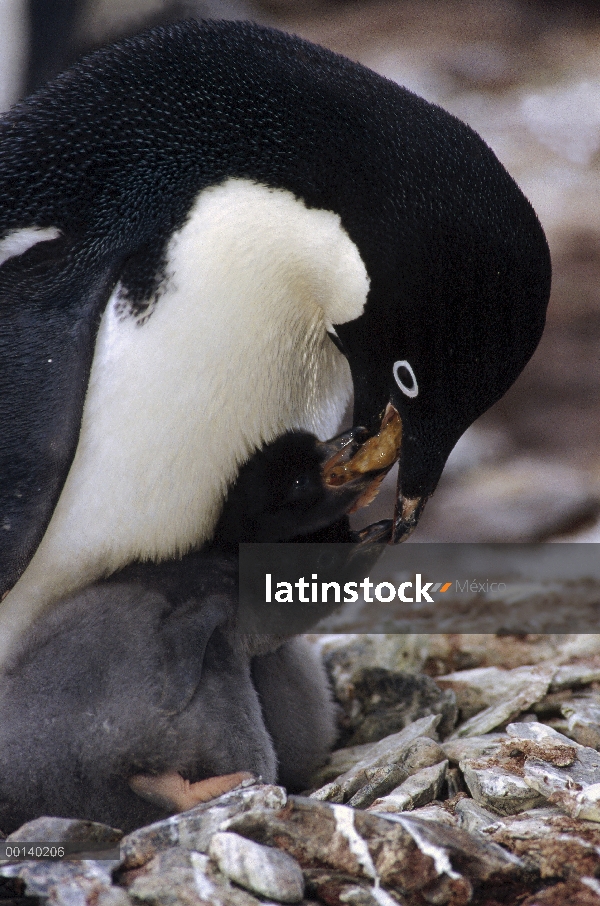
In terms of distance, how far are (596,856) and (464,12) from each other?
1227 mm

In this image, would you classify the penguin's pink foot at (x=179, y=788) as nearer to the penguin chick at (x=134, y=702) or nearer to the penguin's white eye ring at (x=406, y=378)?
the penguin chick at (x=134, y=702)

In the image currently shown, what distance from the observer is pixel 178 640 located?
0.85 m

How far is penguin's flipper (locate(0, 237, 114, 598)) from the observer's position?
0.82m

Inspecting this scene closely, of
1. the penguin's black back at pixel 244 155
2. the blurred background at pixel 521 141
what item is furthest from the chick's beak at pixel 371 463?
the blurred background at pixel 521 141

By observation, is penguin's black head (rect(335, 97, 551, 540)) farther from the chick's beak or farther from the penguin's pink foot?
the penguin's pink foot

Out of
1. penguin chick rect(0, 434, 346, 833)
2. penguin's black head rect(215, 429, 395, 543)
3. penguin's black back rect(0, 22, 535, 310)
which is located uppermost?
penguin's black back rect(0, 22, 535, 310)

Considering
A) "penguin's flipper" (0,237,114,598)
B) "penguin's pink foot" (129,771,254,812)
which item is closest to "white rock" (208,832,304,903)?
"penguin's pink foot" (129,771,254,812)

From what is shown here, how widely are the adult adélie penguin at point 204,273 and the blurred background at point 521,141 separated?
55 centimetres

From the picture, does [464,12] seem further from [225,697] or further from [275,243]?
[225,697]

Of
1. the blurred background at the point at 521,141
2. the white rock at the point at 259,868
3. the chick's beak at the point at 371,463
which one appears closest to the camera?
the white rock at the point at 259,868

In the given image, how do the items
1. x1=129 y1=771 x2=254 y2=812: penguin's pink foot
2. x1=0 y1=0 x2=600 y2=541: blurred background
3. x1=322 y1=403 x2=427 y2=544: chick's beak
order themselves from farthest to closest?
x1=0 y1=0 x2=600 y2=541: blurred background, x1=322 y1=403 x2=427 y2=544: chick's beak, x1=129 y1=771 x2=254 y2=812: penguin's pink foot

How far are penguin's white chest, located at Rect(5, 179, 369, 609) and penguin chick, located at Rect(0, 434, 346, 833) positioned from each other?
4 cm

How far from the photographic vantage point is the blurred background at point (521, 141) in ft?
4.74

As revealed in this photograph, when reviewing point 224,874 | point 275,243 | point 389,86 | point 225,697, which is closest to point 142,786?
point 225,697
